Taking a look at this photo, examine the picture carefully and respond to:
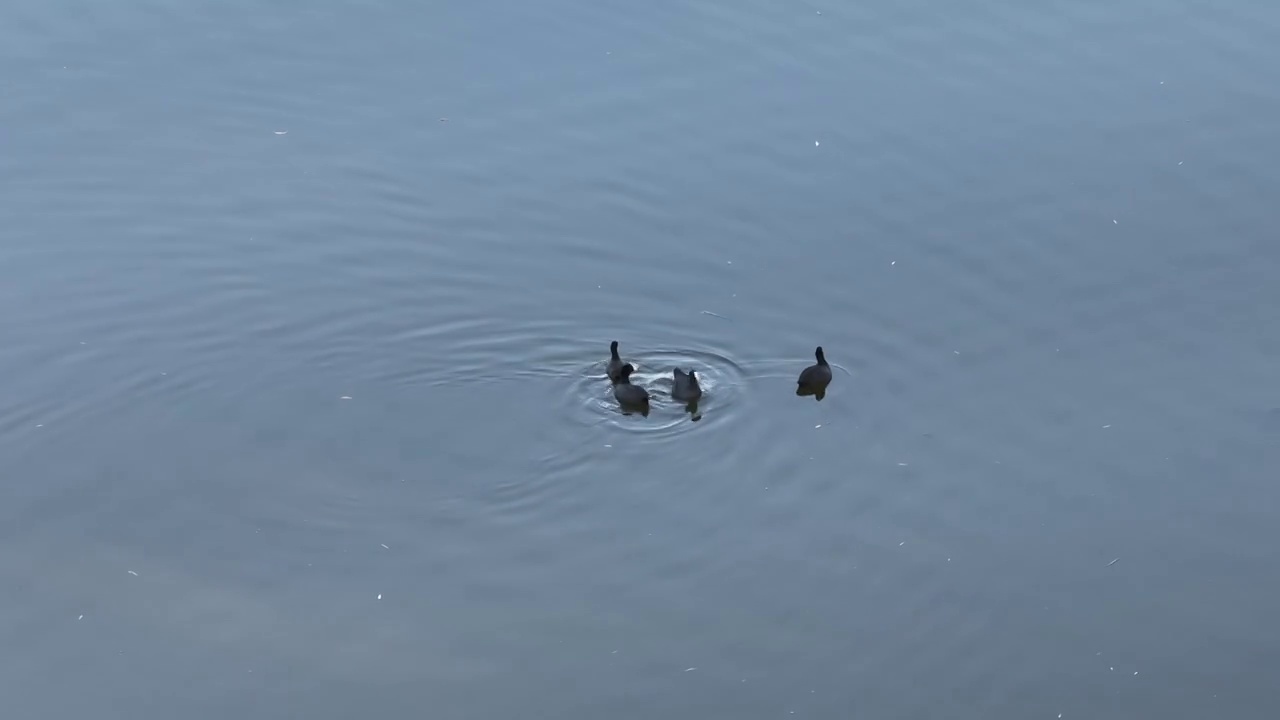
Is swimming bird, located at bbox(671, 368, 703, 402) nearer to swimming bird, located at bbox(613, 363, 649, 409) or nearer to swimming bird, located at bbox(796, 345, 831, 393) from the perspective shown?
swimming bird, located at bbox(613, 363, 649, 409)

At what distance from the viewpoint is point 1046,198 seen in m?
19.8

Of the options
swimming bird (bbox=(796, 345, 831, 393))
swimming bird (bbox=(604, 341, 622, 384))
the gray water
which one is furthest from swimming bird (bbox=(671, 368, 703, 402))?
swimming bird (bbox=(796, 345, 831, 393))

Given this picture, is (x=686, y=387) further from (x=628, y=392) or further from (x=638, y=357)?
(x=638, y=357)

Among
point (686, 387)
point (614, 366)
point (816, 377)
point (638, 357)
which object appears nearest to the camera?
point (686, 387)

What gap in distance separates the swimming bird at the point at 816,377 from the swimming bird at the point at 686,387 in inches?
38.6

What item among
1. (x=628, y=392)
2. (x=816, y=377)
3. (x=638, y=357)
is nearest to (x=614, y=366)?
(x=628, y=392)

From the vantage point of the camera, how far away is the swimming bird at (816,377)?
16.6 m

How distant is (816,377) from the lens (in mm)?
16641

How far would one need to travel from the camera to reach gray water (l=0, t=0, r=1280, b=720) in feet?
44.4

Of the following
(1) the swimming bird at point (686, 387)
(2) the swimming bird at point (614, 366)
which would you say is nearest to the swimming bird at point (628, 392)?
(2) the swimming bird at point (614, 366)

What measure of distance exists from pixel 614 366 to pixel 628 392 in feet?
1.60

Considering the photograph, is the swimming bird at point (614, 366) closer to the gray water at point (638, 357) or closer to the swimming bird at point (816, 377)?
the gray water at point (638, 357)

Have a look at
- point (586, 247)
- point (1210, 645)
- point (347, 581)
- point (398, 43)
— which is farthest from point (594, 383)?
point (398, 43)

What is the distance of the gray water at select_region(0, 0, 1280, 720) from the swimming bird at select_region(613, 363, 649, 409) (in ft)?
1.38
